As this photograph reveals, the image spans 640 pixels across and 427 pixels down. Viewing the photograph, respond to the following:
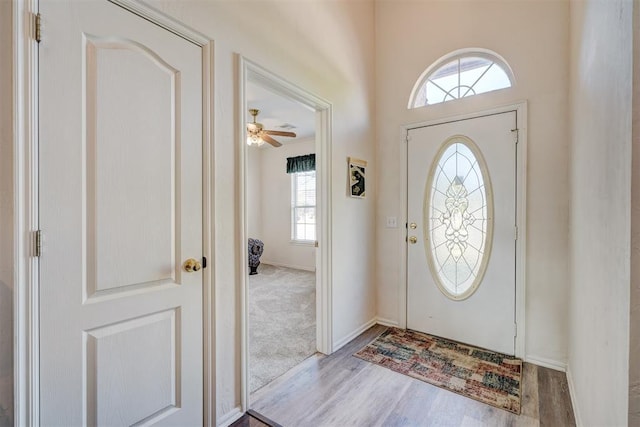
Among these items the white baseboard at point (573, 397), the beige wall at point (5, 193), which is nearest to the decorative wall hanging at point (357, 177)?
the white baseboard at point (573, 397)

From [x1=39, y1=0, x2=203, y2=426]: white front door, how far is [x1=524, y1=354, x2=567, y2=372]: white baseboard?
2.45 metres

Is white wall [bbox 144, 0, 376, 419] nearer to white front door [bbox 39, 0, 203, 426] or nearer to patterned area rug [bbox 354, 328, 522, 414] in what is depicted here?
white front door [bbox 39, 0, 203, 426]

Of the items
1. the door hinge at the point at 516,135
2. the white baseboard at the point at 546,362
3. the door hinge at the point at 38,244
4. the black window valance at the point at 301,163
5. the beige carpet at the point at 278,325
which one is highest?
the black window valance at the point at 301,163

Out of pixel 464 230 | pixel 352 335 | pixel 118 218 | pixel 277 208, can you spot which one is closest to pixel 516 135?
pixel 464 230

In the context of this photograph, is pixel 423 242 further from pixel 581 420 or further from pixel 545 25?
pixel 545 25

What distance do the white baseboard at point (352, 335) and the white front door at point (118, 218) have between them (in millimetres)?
1265

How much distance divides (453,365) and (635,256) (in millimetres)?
1826

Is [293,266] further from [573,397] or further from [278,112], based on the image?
[573,397]

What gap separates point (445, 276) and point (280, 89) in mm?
2172

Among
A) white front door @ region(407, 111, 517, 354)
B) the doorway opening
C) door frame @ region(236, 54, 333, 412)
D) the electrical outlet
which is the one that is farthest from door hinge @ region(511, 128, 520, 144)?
the doorway opening

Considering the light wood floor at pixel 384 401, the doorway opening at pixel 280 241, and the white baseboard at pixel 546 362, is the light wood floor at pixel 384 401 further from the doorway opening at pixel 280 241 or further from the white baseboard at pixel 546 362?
the doorway opening at pixel 280 241

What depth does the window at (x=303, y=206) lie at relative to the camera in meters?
6.09

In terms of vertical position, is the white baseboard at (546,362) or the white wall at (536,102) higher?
the white wall at (536,102)

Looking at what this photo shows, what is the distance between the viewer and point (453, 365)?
7.54 ft
